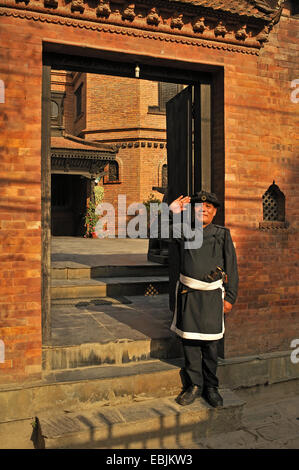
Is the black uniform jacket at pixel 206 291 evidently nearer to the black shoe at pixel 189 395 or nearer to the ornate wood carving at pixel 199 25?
the black shoe at pixel 189 395

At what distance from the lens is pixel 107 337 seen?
461cm

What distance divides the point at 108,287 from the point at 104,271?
30.5 inches

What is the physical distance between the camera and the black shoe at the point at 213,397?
3805 mm

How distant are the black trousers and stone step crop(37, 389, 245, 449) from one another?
216 millimetres

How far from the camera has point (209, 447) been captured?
3.62 metres

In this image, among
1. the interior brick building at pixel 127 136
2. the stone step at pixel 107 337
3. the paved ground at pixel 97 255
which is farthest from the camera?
the interior brick building at pixel 127 136

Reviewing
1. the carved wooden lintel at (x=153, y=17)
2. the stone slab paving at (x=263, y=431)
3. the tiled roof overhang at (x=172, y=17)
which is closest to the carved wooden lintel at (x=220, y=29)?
the tiled roof overhang at (x=172, y=17)

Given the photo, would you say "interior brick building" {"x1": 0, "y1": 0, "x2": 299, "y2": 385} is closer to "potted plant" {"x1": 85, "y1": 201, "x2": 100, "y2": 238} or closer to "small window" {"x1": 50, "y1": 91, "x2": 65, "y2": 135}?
"potted plant" {"x1": 85, "y1": 201, "x2": 100, "y2": 238}

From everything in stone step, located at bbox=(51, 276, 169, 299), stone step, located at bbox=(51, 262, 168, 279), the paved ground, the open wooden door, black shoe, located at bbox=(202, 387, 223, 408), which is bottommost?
black shoe, located at bbox=(202, 387, 223, 408)

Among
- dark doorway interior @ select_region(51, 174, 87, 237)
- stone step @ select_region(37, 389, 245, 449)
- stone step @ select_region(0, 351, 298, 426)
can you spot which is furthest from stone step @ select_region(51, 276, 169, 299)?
dark doorway interior @ select_region(51, 174, 87, 237)

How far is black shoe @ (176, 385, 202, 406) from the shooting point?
384 cm

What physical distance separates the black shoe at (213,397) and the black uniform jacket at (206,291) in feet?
1.84

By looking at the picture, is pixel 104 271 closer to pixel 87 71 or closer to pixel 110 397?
pixel 110 397
